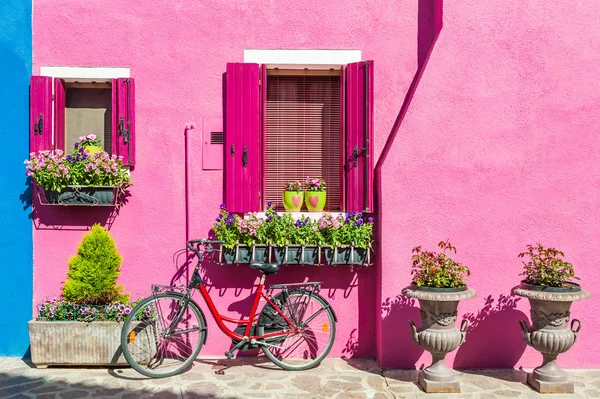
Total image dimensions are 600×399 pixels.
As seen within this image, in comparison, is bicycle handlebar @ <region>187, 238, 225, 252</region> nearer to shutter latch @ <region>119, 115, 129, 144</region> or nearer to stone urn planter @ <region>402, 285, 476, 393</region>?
shutter latch @ <region>119, 115, 129, 144</region>

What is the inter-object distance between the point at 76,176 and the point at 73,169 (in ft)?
0.23

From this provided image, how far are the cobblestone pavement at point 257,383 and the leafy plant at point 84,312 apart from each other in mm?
470

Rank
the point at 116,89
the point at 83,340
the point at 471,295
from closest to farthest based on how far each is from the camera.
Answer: the point at 471,295, the point at 83,340, the point at 116,89

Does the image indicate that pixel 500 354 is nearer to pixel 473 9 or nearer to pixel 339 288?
pixel 339 288

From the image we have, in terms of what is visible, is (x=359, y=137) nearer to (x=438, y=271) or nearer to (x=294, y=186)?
(x=294, y=186)

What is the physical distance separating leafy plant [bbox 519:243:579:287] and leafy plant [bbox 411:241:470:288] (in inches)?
20.7

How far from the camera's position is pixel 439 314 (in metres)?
4.28

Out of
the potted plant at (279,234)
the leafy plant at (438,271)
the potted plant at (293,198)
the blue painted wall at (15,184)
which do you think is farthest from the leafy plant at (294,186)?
the blue painted wall at (15,184)

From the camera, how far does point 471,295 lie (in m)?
4.28

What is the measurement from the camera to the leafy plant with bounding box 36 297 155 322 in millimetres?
4758

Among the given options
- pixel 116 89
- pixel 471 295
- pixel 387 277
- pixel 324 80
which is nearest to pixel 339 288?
pixel 387 277

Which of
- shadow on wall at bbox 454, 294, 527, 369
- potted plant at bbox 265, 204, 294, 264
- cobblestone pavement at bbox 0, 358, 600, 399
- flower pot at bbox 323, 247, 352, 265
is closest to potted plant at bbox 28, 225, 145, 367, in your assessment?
cobblestone pavement at bbox 0, 358, 600, 399

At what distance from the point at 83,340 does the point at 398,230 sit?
301 centimetres

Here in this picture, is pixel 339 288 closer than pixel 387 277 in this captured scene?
No
